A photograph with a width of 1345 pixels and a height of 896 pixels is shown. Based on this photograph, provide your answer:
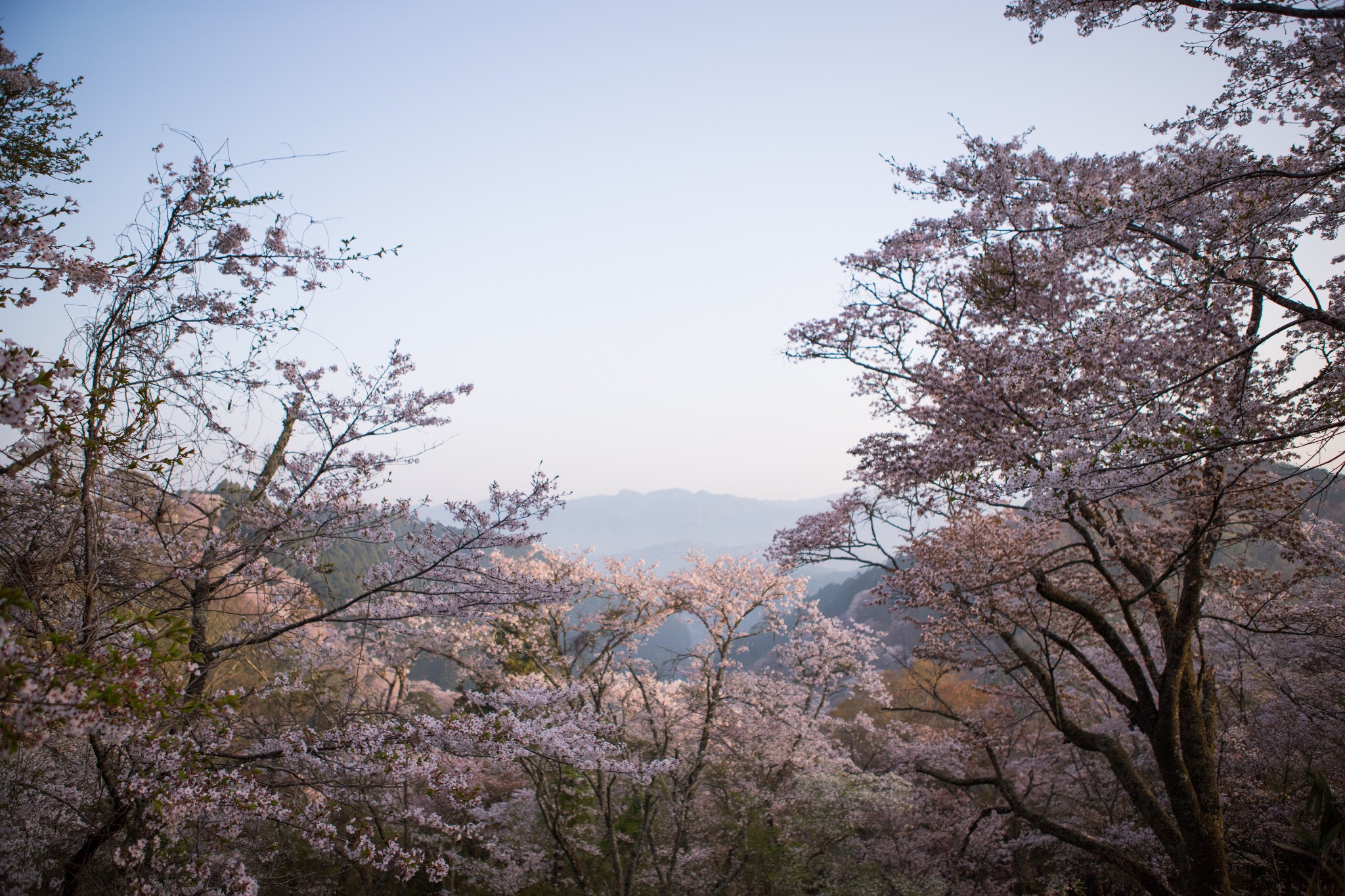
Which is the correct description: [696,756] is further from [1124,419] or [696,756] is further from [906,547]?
[1124,419]

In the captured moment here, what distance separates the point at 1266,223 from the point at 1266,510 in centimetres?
333

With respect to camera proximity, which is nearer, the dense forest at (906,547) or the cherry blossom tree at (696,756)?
the dense forest at (906,547)

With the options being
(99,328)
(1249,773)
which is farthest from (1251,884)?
(99,328)

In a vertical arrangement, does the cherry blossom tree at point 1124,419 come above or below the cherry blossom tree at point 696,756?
above

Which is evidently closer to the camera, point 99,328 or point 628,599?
point 99,328

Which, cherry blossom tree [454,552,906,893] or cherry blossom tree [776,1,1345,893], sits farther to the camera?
cherry blossom tree [454,552,906,893]

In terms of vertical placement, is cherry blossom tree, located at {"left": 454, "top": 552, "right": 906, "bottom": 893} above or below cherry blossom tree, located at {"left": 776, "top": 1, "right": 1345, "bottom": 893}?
below

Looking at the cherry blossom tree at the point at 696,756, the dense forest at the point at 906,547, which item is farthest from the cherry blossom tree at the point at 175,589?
the cherry blossom tree at the point at 696,756

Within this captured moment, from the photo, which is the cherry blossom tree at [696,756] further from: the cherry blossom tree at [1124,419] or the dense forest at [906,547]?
the cherry blossom tree at [1124,419]

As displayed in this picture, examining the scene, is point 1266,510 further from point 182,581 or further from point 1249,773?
point 182,581

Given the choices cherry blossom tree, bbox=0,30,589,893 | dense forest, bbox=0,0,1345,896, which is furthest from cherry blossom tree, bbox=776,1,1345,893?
cherry blossom tree, bbox=0,30,589,893

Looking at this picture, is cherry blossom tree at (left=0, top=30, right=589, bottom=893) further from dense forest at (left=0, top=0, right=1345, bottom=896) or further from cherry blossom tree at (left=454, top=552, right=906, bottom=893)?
cherry blossom tree at (left=454, top=552, right=906, bottom=893)

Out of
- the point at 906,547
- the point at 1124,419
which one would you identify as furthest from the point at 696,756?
the point at 1124,419

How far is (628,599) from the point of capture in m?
14.6
